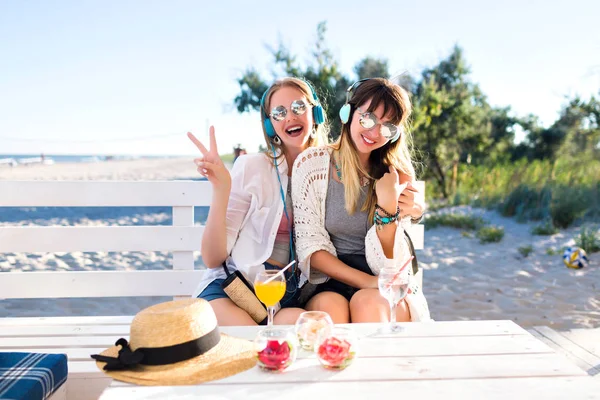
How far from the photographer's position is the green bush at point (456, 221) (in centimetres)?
961

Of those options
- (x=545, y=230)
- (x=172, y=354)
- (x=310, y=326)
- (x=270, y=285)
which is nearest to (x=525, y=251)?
(x=545, y=230)

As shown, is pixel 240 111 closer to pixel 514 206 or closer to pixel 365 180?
pixel 514 206

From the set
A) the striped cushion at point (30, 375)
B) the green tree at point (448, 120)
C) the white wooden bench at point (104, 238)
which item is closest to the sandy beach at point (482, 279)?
the white wooden bench at point (104, 238)

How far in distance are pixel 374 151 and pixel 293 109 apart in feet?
1.97

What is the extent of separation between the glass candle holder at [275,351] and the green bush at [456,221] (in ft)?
27.4

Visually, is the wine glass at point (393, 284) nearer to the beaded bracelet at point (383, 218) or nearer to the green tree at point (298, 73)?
the beaded bracelet at point (383, 218)

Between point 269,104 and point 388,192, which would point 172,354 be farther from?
point 269,104

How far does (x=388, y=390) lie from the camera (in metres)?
1.66

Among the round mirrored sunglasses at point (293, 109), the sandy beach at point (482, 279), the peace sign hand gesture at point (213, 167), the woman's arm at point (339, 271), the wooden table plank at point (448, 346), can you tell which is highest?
the round mirrored sunglasses at point (293, 109)

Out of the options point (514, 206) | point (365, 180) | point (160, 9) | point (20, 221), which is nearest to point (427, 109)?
point (514, 206)

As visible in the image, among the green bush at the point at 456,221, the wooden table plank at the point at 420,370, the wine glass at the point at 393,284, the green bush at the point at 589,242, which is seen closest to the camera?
the wooden table plank at the point at 420,370

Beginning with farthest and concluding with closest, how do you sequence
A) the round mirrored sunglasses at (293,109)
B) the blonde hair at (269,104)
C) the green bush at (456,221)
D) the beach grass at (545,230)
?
the green bush at (456,221) → the beach grass at (545,230) → the blonde hair at (269,104) → the round mirrored sunglasses at (293,109)

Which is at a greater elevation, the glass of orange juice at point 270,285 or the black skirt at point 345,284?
the glass of orange juice at point 270,285

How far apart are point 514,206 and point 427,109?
523 cm
